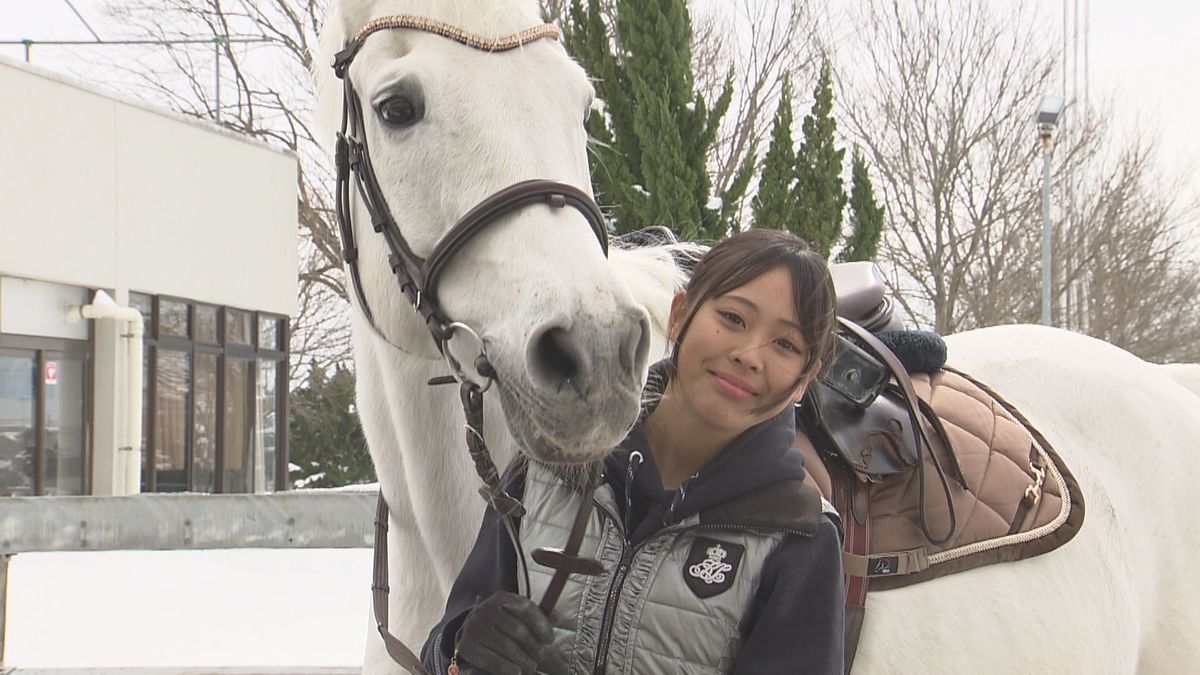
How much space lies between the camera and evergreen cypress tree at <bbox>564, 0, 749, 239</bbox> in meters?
10.7

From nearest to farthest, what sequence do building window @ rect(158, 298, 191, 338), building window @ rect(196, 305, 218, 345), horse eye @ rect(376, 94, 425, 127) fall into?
horse eye @ rect(376, 94, 425, 127) → building window @ rect(158, 298, 191, 338) → building window @ rect(196, 305, 218, 345)

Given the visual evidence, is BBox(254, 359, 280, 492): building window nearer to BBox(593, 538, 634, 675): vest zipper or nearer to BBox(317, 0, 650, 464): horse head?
BBox(317, 0, 650, 464): horse head

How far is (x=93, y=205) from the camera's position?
12211 millimetres

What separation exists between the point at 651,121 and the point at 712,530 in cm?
973

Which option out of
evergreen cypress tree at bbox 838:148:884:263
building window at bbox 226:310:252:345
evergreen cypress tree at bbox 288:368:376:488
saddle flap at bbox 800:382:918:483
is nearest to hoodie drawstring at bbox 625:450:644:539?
saddle flap at bbox 800:382:918:483

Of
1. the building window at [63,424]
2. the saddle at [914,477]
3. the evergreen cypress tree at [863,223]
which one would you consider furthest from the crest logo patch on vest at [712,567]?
the evergreen cypress tree at [863,223]

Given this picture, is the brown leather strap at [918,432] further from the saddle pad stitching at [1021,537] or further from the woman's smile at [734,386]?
the woman's smile at [734,386]

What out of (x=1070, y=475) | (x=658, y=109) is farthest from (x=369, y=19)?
(x=658, y=109)

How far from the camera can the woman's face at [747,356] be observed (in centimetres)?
159

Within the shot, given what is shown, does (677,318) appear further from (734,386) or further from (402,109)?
(402,109)

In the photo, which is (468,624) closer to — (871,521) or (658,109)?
(871,521)

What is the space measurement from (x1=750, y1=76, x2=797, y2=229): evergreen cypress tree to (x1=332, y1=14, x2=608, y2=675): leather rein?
35.6 feet

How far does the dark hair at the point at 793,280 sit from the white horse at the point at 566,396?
0.42 ft

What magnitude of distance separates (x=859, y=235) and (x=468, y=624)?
43.5 feet
